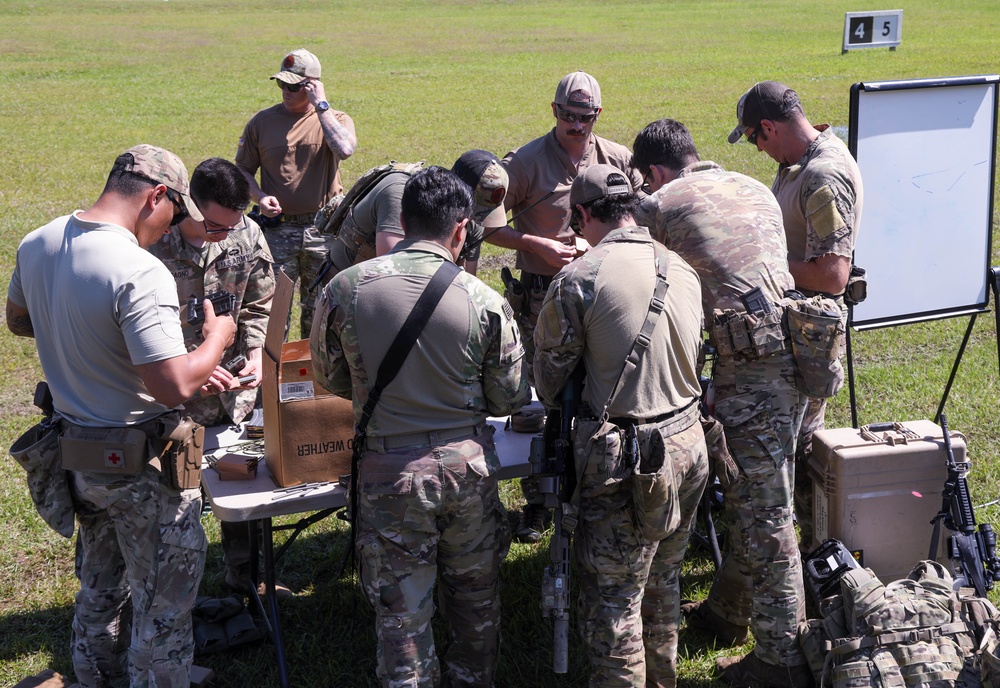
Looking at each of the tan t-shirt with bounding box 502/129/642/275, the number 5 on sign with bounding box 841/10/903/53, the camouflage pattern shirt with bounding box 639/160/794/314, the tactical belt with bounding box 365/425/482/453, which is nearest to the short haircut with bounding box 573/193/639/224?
the camouflage pattern shirt with bounding box 639/160/794/314

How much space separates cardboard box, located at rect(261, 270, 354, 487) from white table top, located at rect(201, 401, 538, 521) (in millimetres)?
83

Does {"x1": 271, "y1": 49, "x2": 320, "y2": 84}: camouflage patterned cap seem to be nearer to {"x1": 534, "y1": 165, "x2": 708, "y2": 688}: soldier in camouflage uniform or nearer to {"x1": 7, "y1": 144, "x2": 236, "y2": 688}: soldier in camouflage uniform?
{"x1": 7, "y1": 144, "x2": 236, "y2": 688}: soldier in camouflage uniform

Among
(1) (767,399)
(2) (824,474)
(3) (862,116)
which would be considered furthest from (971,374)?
(1) (767,399)

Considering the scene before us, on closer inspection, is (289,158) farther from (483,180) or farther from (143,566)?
(143,566)

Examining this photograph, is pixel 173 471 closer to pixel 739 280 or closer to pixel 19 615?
pixel 19 615

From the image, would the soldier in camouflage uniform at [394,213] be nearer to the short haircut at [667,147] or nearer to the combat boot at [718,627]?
the short haircut at [667,147]

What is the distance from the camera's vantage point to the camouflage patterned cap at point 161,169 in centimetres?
350

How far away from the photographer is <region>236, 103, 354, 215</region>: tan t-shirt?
7.03 m

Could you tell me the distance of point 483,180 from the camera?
4320 mm

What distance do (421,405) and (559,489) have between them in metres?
0.68

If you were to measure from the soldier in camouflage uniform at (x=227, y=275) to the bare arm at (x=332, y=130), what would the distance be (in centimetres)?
221

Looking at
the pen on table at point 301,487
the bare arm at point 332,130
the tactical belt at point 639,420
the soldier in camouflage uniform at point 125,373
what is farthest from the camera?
the bare arm at point 332,130

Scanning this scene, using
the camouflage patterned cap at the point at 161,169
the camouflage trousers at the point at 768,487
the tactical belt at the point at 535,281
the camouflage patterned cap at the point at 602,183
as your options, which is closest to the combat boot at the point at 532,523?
the tactical belt at the point at 535,281

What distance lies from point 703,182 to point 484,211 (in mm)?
982
